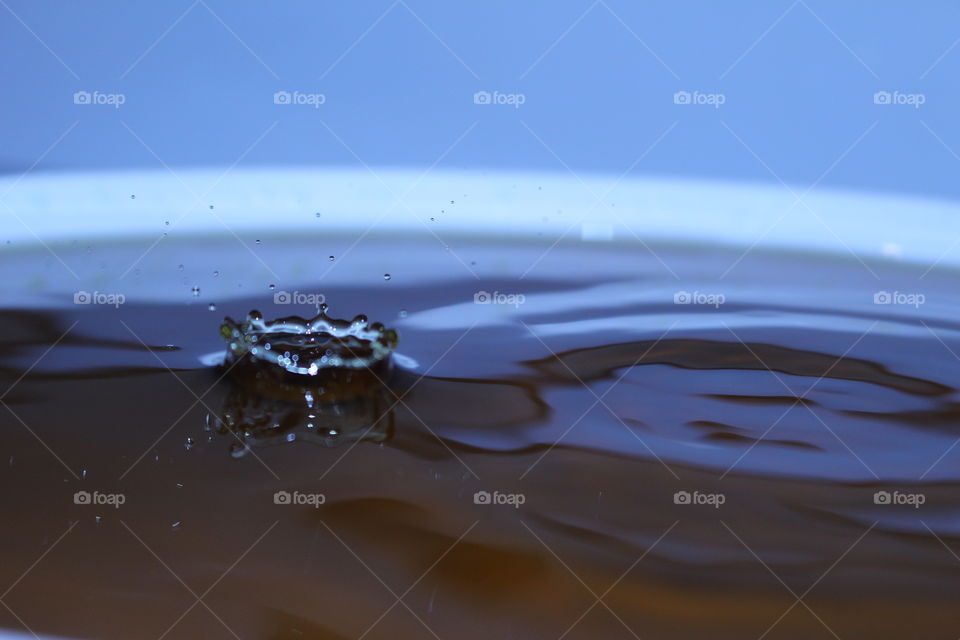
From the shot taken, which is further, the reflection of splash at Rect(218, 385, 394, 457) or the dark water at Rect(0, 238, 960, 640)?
the reflection of splash at Rect(218, 385, 394, 457)

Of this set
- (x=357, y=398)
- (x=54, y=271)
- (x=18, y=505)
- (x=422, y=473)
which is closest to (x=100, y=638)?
(x=18, y=505)

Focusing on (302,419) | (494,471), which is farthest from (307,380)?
(494,471)

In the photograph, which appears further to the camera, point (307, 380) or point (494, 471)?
point (307, 380)

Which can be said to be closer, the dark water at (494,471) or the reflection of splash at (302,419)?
the dark water at (494,471)

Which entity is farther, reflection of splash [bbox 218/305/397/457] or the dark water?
reflection of splash [bbox 218/305/397/457]

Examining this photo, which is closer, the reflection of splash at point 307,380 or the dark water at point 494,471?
the dark water at point 494,471

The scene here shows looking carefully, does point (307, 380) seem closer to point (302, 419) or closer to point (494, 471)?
point (302, 419)
